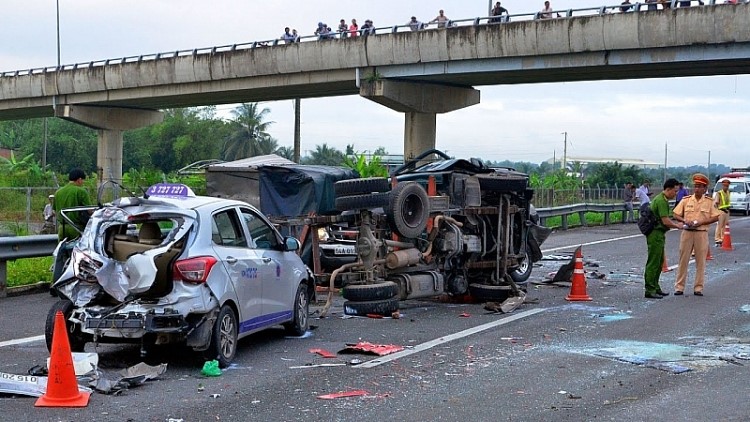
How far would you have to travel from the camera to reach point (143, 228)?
31.1ft

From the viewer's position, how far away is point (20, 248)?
1441 centimetres

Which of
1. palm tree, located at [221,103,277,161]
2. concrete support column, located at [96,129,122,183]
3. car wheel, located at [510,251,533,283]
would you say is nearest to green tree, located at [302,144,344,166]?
palm tree, located at [221,103,277,161]

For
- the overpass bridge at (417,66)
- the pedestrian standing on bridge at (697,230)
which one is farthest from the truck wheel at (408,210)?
the overpass bridge at (417,66)

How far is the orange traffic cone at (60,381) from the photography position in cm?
718

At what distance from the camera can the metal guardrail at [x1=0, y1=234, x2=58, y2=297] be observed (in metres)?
13.9

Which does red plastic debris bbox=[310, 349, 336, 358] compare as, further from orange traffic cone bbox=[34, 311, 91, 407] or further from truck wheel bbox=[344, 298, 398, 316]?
orange traffic cone bbox=[34, 311, 91, 407]

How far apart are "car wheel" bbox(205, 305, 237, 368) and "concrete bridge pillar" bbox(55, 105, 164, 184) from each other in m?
50.3

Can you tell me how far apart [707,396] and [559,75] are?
32.1 meters

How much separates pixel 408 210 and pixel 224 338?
449 cm

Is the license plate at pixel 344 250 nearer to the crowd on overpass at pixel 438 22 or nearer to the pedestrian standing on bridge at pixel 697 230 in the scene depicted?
the pedestrian standing on bridge at pixel 697 230

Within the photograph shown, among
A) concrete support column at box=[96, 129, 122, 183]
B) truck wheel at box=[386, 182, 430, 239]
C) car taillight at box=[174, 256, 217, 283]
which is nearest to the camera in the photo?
car taillight at box=[174, 256, 217, 283]

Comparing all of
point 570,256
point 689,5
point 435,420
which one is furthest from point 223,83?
point 435,420

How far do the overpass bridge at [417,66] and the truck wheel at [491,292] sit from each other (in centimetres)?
2157

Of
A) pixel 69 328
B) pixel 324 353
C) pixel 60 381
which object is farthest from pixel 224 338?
pixel 60 381
